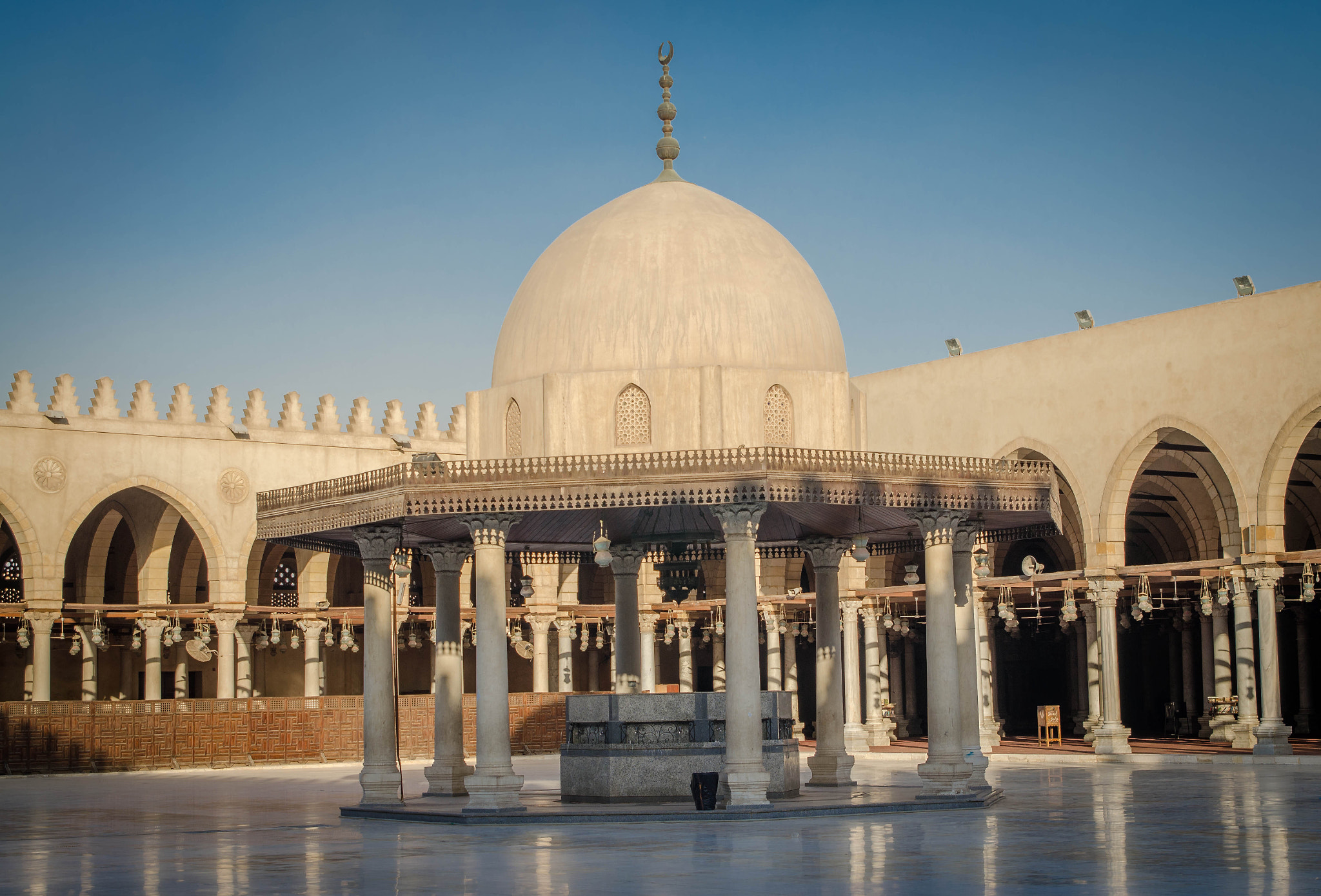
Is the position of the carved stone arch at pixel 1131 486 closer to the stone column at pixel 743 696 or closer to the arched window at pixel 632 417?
the arched window at pixel 632 417

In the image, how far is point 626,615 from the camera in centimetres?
1994

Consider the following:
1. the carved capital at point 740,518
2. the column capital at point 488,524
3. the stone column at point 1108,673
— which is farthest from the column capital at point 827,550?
the stone column at point 1108,673

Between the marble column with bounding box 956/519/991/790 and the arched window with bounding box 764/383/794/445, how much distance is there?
2159mm

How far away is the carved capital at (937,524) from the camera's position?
17000 mm

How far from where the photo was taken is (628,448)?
17219mm

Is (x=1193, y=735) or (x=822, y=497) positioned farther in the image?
(x=1193, y=735)

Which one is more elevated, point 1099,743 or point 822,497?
point 822,497

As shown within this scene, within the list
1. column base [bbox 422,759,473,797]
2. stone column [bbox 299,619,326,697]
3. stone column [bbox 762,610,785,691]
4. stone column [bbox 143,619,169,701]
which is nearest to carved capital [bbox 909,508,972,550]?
column base [bbox 422,759,473,797]

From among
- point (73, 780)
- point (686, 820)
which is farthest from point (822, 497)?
point (73, 780)

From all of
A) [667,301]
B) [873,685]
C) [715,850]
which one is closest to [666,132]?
[667,301]

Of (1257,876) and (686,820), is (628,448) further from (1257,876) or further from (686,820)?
(1257,876)

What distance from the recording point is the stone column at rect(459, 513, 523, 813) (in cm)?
1568

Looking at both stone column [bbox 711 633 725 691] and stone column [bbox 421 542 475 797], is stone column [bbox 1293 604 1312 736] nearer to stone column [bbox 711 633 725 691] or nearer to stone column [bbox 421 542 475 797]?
stone column [bbox 711 633 725 691]

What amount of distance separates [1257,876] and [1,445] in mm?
28448
